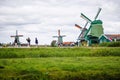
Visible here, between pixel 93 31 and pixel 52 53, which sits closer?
pixel 52 53

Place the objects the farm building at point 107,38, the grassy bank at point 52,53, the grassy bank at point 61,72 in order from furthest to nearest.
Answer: the farm building at point 107,38 < the grassy bank at point 52,53 < the grassy bank at point 61,72

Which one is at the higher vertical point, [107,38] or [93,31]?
[93,31]

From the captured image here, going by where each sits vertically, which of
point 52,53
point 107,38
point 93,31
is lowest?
point 52,53

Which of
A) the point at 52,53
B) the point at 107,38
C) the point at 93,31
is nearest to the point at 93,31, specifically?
the point at 93,31

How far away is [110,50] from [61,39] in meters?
43.7

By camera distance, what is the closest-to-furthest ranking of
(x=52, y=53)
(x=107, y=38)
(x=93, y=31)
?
(x=52, y=53)
(x=93, y=31)
(x=107, y=38)

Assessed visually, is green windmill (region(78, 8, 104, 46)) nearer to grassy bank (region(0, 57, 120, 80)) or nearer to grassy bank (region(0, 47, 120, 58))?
grassy bank (region(0, 47, 120, 58))

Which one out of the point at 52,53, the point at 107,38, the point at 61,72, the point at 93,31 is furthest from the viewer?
the point at 107,38

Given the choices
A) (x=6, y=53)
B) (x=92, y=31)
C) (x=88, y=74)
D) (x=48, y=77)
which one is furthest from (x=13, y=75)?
(x=92, y=31)

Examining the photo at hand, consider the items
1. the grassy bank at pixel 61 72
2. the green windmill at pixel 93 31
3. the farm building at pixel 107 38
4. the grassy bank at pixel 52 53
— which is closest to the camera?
the grassy bank at pixel 61 72

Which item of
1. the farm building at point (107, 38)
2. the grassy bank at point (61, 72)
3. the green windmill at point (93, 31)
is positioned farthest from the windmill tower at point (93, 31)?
the grassy bank at point (61, 72)

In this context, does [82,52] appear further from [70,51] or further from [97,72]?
[97,72]

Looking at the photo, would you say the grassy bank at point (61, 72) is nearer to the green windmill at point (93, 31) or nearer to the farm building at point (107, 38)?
the green windmill at point (93, 31)

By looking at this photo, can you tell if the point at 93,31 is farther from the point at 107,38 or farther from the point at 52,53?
the point at 52,53
